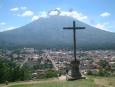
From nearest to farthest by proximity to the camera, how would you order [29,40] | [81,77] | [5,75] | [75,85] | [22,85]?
[75,85]
[22,85]
[81,77]
[5,75]
[29,40]

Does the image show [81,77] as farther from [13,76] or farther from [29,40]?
[29,40]

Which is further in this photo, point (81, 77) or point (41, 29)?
point (41, 29)

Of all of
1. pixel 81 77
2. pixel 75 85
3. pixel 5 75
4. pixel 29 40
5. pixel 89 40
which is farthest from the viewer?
pixel 89 40

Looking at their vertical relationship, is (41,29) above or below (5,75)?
above

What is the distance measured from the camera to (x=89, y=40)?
195375 millimetres

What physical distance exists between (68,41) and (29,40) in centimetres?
2411

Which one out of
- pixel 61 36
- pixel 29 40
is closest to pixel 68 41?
pixel 61 36

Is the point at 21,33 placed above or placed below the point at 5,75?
above

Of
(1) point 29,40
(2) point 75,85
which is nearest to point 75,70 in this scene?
(2) point 75,85

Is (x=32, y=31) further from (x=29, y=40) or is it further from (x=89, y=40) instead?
(x=89, y=40)

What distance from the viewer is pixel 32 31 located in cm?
19400

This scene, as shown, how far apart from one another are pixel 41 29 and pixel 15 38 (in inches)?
701

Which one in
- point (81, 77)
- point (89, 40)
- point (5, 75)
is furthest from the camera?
point (89, 40)

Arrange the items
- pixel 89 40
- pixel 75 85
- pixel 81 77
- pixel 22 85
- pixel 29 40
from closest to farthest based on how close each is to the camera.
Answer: pixel 75 85 < pixel 22 85 < pixel 81 77 < pixel 29 40 < pixel 89 40
